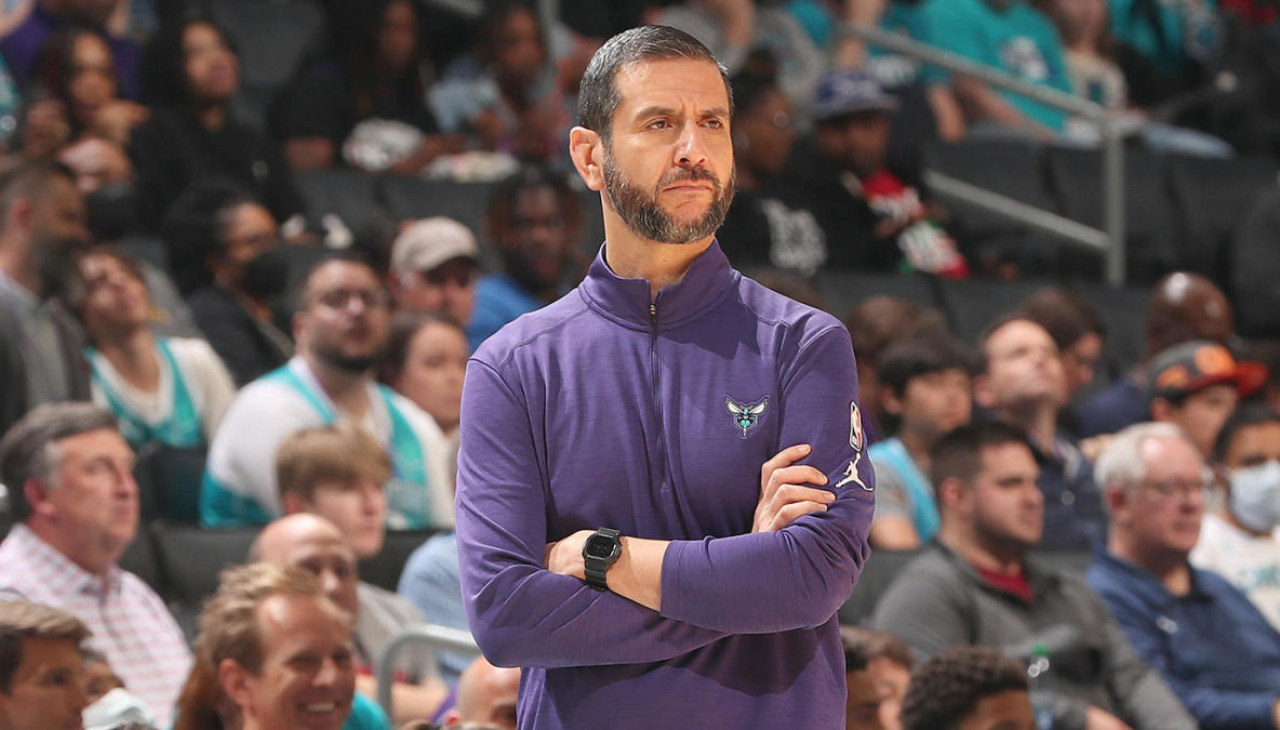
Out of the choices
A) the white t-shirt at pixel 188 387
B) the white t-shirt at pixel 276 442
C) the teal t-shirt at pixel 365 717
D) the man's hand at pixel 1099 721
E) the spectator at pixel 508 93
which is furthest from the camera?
the spectator at pixel 508 93

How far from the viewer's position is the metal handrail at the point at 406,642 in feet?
12.4

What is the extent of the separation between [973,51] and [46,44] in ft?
14.0

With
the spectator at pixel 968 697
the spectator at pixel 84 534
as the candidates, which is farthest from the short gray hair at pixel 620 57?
the spectator at pixel 84 534

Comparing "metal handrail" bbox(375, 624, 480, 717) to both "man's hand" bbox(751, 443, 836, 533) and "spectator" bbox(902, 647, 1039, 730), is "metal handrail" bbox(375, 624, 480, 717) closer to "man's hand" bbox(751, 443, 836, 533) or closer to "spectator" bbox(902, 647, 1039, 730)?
"spectator" bbox(902, 647, 1039, 730)

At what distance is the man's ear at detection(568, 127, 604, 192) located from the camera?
2.20m

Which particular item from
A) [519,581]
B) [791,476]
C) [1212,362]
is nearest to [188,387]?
[1212,362]

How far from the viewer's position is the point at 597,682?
2.09 meters

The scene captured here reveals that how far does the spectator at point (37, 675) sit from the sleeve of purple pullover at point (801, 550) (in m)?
1.35

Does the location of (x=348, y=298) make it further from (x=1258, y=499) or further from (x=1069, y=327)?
(x=1258, y=499)

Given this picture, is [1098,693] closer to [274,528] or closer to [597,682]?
[274,528]

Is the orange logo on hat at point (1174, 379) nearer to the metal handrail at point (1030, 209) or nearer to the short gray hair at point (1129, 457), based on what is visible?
the short gray hair at point (1129, 457)

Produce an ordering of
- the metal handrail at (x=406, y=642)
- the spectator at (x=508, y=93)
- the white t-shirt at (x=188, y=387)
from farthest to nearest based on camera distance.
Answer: the spectator at (x=508, y=93) → the white t-shirt at (x=188, y=387) → the metal handrail at (x=406, y=642)

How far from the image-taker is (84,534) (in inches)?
163

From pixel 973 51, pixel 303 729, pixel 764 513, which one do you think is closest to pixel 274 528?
pixel 303 729
